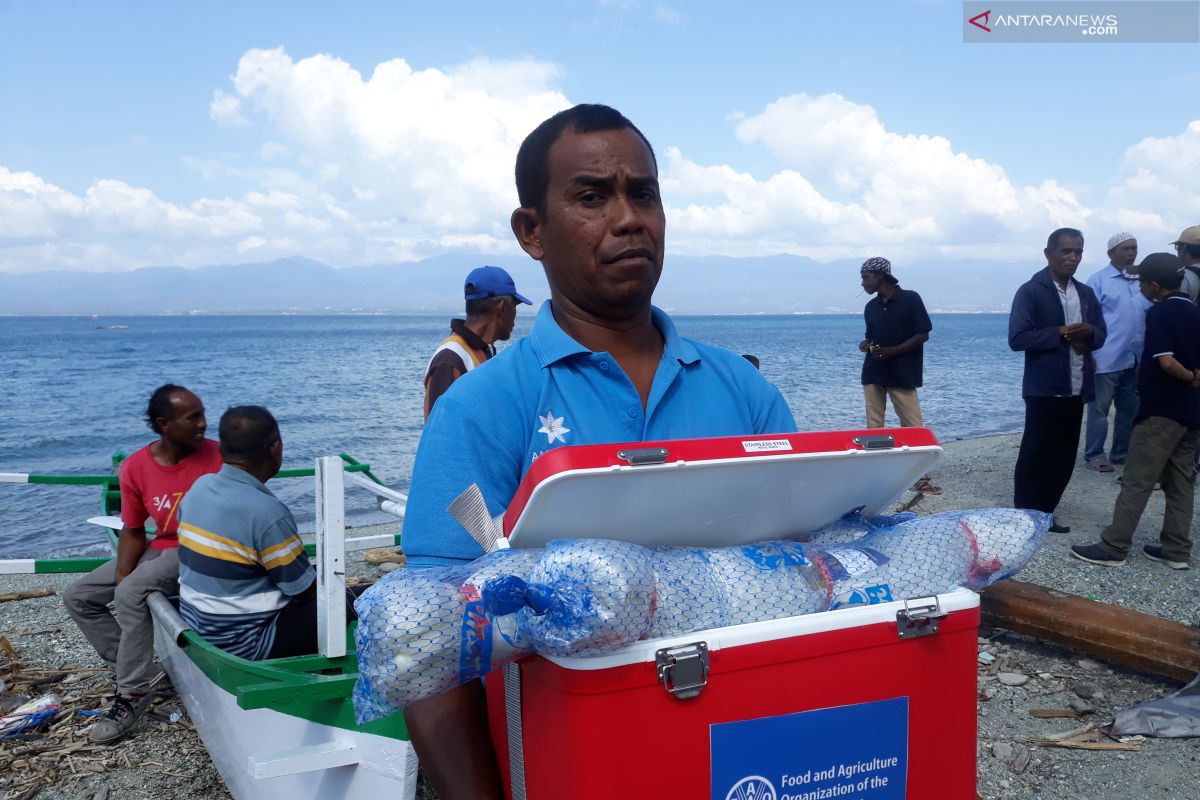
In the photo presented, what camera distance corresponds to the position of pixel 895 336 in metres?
9.11

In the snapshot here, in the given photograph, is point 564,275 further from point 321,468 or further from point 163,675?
point 163,675

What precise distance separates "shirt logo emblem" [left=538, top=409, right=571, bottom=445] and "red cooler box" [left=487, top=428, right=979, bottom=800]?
26cm

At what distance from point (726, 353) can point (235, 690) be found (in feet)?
7.51

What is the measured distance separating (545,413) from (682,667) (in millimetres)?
564

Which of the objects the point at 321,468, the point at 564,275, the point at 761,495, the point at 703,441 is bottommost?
the point at 321,468

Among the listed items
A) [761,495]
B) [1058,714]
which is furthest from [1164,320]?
[761,495]

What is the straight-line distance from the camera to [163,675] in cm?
529

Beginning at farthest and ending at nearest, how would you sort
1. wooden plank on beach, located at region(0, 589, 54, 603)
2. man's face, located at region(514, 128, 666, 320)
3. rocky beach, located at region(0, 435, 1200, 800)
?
wooden plank on beach, located at region(0, 589, 54, 603)
rocky beach, located at region(0, 435, 1200, 800)
man's face, located at region(514, 128, 666, 320)

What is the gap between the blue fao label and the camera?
3.85 ft

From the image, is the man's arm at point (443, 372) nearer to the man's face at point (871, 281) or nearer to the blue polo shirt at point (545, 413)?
the blue polo shirt at point (545, 413)

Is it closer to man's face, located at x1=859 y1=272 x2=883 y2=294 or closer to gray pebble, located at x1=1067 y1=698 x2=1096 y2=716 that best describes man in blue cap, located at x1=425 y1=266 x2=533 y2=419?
gray pebble, located at x1=1067 y1=698 x2=1096 y2=716

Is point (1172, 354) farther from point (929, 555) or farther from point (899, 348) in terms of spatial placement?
point (929, 555)

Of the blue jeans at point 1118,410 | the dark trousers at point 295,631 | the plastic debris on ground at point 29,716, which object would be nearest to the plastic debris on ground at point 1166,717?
the dark trousers at point 295,631

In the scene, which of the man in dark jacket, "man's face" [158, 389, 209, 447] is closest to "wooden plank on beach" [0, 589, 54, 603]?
"man's face" [158, 389, 209, 447]
